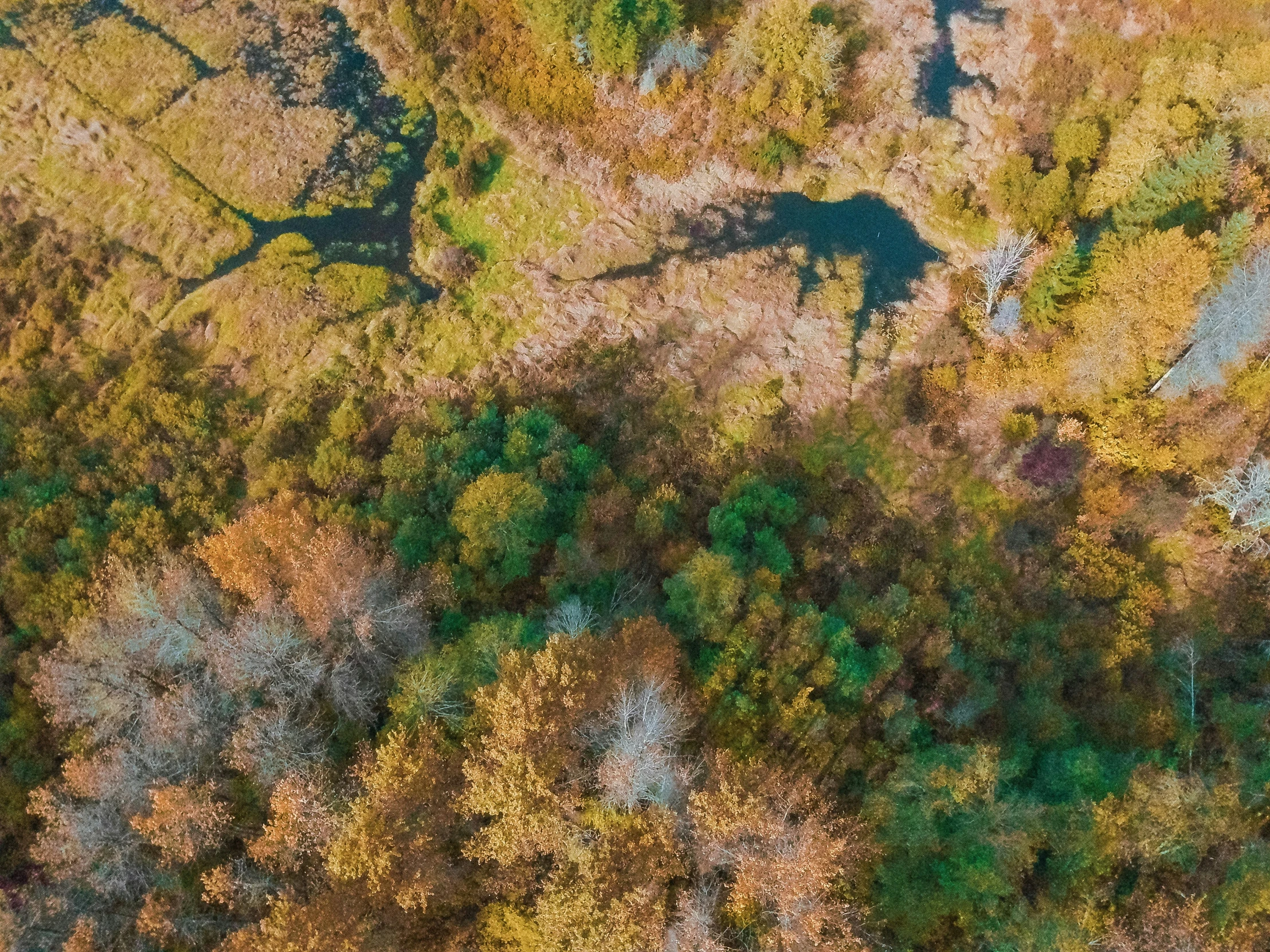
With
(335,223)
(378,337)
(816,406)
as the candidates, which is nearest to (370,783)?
(378,337)

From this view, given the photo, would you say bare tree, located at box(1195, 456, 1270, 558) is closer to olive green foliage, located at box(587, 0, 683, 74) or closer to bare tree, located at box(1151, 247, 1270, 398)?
bare tree, located at box(1151, 247, 1270, 398)

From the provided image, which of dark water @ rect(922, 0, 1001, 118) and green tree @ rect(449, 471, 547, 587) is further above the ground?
dark water @ rect(922, 0, 1001, 118)

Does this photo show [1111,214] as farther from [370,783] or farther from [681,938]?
[370,783]

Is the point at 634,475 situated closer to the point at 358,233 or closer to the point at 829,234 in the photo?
the point at 829,234

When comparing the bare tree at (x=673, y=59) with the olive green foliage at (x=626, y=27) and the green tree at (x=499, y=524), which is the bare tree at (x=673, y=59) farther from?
the green tree at (x=499, y=524)

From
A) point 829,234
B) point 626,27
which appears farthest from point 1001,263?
point 626,27

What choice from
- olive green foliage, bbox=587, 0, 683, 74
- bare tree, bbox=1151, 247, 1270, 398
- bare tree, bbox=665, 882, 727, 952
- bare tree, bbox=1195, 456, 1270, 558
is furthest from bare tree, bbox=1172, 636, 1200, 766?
olive green foliage, bbox=587, 0, 683, 74
